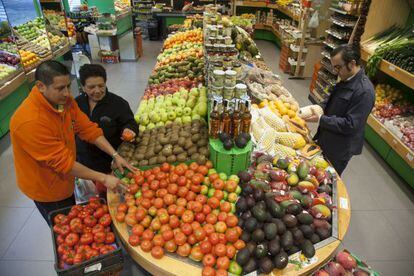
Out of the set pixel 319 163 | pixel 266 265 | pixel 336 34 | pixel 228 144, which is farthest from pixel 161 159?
pixel 336 34

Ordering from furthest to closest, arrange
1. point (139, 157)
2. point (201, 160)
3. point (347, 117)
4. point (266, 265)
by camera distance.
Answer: point (347, 117)
point (139, 157)
point (201, 160)
point (266, 265)

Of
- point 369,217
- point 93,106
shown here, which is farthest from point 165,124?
point 369,217

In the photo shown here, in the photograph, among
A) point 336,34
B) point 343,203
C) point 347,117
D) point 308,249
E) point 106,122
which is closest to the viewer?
point 308,249

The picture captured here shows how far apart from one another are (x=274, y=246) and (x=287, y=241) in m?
0.09

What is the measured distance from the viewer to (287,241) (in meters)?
1.65

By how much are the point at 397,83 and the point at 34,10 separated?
8.53 metres

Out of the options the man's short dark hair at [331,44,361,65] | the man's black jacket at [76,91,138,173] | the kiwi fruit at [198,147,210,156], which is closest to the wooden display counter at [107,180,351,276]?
the kiwi fruit at [198,147,210,156]

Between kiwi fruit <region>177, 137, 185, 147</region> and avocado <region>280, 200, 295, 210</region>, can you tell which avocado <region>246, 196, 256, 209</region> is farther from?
kiwi fruit <region>177, 137, 185, 147</region>

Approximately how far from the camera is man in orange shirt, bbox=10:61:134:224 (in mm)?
1682

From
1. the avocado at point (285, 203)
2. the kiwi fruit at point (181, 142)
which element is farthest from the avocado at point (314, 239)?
the kiwi fruit at point (181, 142)

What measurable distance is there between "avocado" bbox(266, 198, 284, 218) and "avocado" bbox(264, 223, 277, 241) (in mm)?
95

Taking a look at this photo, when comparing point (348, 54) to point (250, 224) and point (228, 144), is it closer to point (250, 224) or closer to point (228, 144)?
point (228, 144)

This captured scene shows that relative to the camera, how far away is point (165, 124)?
289 centimetres

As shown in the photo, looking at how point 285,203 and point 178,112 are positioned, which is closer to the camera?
point 285,203
